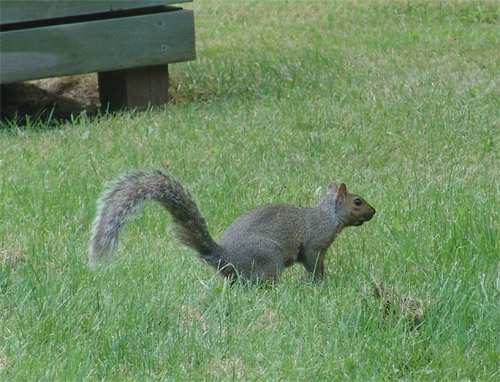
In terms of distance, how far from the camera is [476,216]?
3.77 m

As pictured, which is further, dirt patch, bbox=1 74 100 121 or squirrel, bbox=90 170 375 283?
dirt patch, bbox=1 74 100 121

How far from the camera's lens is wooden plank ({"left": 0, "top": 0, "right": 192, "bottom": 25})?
6.09 meters

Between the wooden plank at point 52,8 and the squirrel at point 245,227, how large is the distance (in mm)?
3048

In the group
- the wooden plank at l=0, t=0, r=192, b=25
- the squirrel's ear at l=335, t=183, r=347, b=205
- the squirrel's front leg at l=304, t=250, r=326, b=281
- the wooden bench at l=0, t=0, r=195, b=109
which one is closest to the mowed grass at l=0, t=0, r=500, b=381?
the squirrel's front leg at l=304, t=250, r=326, b=281

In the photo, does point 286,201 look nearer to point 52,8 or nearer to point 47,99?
point 52,8

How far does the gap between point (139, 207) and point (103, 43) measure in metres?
3.31

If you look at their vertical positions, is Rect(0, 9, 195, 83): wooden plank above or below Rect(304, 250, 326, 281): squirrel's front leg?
above

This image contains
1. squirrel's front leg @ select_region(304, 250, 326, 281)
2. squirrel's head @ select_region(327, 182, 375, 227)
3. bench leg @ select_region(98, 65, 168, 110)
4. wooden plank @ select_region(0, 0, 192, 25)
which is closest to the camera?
squirrel's front leg @ select_region(304, 250, 326, 281)

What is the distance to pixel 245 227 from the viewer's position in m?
3.54

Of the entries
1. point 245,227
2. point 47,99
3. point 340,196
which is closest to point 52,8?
point 47,99

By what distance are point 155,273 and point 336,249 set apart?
92 cm

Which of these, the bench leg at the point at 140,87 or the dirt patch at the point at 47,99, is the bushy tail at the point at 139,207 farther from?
the dirt patch at the point at 47,99

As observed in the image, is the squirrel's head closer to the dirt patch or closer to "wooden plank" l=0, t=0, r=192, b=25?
"wooden plank" l=0, t=0, r=192, b=25

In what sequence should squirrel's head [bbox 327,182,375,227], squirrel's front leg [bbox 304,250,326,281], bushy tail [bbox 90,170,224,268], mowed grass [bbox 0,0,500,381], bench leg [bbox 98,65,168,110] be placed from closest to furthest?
mowed grass [bbox 0,0,500,381]
bushy tail [bbox 90,170,224,268]
squirrel's front leg [bbox 304,250,326,281]
squirrel's head [bbox 327,182,375,227]
bench leg [bbox 98,65,168,110]
